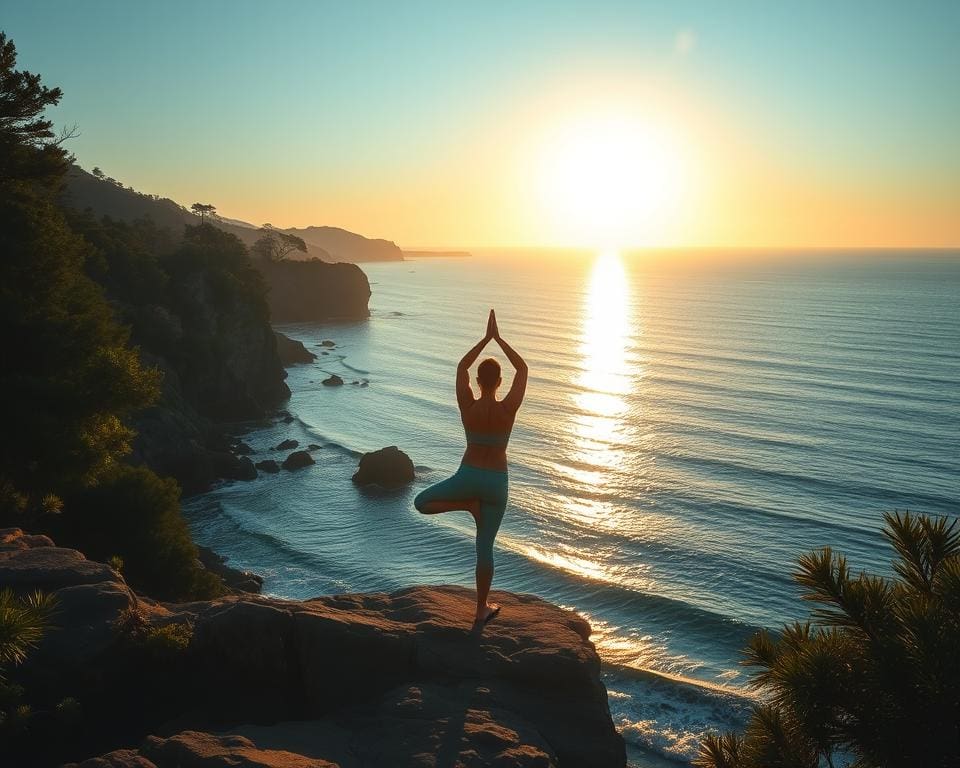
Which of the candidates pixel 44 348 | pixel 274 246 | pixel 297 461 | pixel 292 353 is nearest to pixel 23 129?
pixel 44 348

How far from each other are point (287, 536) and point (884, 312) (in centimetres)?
10025

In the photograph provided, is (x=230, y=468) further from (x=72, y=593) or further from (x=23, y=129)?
(x=72, y=593)

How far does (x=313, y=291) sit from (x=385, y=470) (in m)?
80.1

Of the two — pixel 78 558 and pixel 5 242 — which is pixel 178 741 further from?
pixel 5 242

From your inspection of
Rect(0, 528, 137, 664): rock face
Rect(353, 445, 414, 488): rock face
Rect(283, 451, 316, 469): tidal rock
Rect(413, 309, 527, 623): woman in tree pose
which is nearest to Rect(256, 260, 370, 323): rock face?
Rect(283, 451, 316, 469): tidal rock

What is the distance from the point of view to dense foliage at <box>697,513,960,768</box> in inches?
208

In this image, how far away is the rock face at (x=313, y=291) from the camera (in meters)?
108

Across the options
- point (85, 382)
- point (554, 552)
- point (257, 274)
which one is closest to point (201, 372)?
point (257, 274)

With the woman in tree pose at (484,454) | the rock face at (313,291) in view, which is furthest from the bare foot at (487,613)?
the rock face at (313,291)

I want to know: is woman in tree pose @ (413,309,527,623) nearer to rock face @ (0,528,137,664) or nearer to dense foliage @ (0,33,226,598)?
rock face @ (0,528,137,664)

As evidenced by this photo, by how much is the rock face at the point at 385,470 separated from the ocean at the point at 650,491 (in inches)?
42.4

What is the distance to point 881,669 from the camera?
18.0 ft

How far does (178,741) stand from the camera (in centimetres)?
671

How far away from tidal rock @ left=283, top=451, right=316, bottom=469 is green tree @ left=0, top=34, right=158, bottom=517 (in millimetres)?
21185
